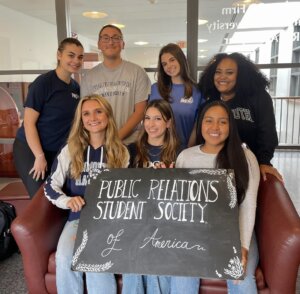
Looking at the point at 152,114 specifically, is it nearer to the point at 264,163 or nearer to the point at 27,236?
the point at 264,163

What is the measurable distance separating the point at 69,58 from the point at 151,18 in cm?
265

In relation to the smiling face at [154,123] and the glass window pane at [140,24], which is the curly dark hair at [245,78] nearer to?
the smiling face at [154,123]

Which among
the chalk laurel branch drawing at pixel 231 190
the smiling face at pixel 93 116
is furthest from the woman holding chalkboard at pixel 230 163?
the smiling face at pixel 93 116

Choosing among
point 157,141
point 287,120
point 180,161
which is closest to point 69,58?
point 157,141

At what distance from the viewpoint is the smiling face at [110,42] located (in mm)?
2250

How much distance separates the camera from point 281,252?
4.54 ft

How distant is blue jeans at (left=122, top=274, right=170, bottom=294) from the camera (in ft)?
5.05

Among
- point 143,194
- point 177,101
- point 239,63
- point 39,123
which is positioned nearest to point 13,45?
point 39,123

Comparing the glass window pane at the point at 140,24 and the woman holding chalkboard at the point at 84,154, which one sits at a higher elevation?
the glass window pane at the point at 140,24

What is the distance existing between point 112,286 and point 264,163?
44.4 inches

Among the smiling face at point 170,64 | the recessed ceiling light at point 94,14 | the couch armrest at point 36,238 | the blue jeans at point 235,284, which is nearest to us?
the blue jeans at point 235,284

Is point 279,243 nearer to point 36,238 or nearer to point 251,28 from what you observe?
point 36,238

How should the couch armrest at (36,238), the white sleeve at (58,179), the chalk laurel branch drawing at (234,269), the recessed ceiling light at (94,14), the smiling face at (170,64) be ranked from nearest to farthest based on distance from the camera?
the chalk laurel branch drawing at (234,269) → the couch armrest at (36,238) → the white sleeve at (58,179) → the smiling face at (170,64) → the recessed ceiling light at (94,14)

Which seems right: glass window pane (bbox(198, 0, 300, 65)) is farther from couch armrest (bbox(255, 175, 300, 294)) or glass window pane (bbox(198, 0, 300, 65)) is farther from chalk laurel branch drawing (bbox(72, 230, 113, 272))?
chalk laurel branch drawing (bbox(72, 230, 113, 272))
